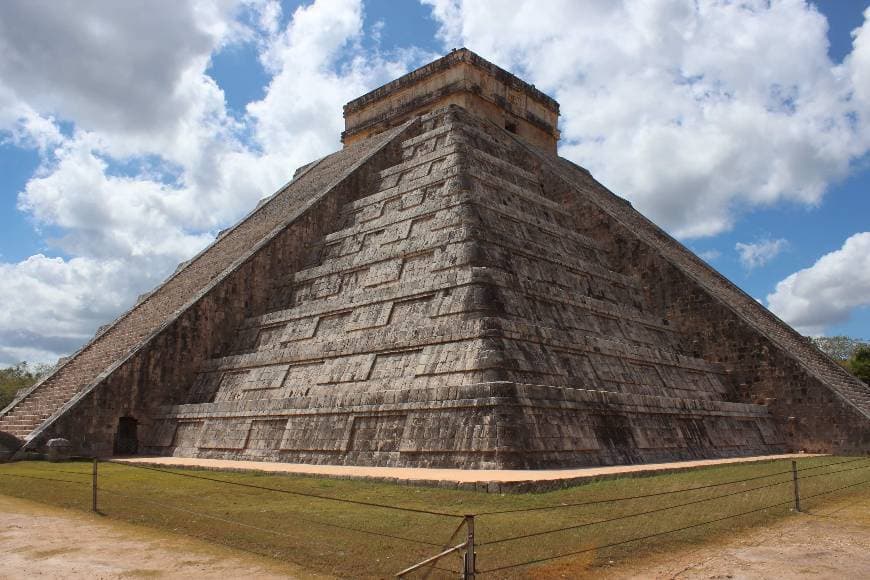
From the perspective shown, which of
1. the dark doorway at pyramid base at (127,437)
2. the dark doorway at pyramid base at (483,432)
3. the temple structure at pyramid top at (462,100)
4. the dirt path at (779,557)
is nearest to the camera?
the dirt path at (779,557)

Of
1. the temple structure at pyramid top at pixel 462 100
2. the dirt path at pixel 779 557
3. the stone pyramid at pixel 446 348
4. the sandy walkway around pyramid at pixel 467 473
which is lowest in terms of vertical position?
the dirt path at pixel 779 557

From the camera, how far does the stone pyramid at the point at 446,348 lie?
9820 millimetres

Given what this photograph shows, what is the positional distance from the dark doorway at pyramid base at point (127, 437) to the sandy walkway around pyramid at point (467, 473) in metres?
2.17

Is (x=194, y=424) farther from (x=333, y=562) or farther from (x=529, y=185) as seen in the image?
(x=529, y=185)

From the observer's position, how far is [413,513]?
655cm

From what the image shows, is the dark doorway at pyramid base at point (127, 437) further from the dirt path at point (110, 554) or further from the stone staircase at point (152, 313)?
the dirt path at point (110, 554)

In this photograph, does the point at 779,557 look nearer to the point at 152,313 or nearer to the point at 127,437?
the point at 127,437

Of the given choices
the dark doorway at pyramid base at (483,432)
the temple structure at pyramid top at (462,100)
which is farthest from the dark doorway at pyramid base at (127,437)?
the temple structure at pyramid top at (462,100)

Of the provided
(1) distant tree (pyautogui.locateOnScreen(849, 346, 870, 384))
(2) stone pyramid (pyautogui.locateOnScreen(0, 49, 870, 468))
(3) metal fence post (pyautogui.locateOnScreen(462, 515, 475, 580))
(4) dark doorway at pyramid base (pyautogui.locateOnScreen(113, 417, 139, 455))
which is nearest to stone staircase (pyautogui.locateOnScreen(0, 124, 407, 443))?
(2) stone pyramid (pyautogui.locateOnScreen(0, 49, 870, 468))

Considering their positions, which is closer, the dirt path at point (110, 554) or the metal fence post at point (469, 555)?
the metal fence post at point (469, 555)

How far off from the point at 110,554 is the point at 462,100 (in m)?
17.5

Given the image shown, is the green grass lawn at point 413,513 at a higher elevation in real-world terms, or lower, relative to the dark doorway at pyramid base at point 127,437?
lower

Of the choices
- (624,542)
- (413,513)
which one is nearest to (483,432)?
(413,513)

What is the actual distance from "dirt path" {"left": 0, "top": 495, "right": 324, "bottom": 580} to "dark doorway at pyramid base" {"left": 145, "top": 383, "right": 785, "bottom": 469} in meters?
3.72
